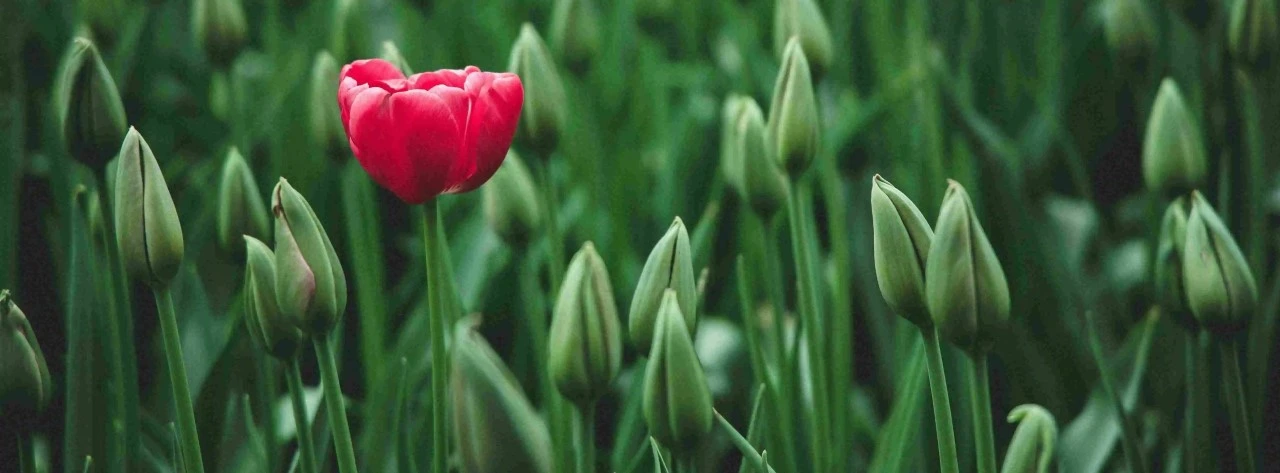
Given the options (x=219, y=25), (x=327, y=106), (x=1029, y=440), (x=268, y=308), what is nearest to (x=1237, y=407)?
(x=1029, y=440)

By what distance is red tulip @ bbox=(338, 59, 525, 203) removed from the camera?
0.58 metres

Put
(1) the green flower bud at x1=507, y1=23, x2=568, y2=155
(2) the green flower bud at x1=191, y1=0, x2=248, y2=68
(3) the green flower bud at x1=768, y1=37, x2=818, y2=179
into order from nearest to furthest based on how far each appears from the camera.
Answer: (3) the green flower bud at x1=768, y1=37, x2=818, y2=179
(1) the green flower bud at x1=507, y1=23, x2=568, y2=155
(2) the green flower bud at x1=191, y1=0, x2=248, y2=68

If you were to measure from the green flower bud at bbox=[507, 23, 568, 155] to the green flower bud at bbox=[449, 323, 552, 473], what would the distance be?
15.3 inches

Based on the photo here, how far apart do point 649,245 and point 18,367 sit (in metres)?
0.78

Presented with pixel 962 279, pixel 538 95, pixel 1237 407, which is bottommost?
pixel 1237 407

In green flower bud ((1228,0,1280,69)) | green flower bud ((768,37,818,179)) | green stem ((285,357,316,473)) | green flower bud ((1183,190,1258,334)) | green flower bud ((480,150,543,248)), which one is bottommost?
green stem ((285,357,316,473))

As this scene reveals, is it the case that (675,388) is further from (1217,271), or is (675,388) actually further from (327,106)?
(327,106)

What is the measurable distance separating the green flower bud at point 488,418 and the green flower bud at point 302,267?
0.38ft

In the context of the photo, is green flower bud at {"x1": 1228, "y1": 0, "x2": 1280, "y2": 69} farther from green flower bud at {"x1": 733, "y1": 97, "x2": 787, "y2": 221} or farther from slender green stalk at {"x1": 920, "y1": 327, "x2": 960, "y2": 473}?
slender green stalk at {"x1": 920, "y1": 327, "x2": 960, "y2": 473}

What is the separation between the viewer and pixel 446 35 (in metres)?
1.68

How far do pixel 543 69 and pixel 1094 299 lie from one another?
24.1 inches

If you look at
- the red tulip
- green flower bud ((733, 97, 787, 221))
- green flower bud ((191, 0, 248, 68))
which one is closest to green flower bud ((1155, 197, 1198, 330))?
green flower bud ((733, 97, 787, 221))

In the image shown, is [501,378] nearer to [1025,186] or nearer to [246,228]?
[246,228]

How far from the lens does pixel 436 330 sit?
581 mm
